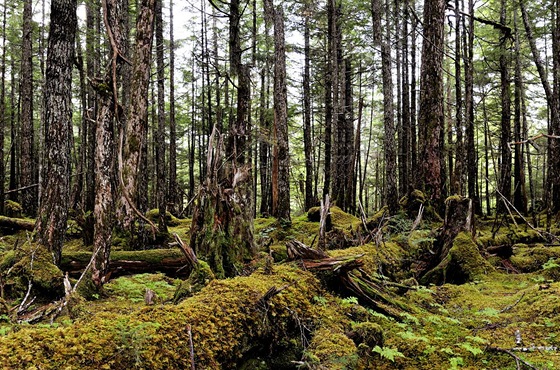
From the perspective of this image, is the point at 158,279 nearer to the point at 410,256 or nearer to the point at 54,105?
the point at 54,105

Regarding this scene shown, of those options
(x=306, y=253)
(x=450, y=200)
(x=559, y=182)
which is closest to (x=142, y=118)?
(x=306, y=253)

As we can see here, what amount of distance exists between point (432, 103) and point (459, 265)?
4966 millimetres

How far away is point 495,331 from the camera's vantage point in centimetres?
435

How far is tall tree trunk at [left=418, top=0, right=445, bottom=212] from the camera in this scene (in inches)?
403

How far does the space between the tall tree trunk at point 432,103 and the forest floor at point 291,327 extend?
412 cm

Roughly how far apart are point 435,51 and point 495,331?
8.10 metres

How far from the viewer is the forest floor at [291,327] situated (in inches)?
89.3

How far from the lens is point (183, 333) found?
8.55 ft

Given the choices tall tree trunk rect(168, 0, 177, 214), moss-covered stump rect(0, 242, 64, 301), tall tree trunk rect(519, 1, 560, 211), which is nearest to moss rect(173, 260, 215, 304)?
moss-covered stump rect(0, 242, 64, 301)

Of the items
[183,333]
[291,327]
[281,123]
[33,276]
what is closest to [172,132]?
[281,123]

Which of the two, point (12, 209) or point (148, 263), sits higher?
point (12, 209)

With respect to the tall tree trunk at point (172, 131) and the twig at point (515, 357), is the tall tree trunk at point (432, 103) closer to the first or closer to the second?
the twig at point (515, 357)

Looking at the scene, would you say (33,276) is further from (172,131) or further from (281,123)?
(172,131)

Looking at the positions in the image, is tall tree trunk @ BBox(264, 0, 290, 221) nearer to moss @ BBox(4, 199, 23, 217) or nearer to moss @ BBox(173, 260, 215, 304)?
moss @ BBox(173, 260, 215, 304)
